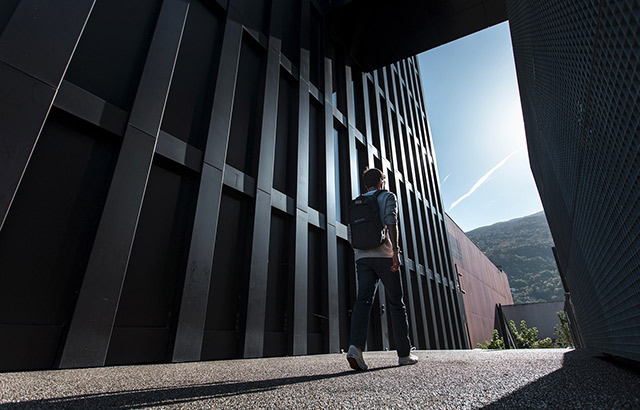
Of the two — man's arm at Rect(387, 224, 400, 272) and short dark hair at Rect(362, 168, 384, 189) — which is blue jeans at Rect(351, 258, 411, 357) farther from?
short dark hair at Rect(362, 168, 384, 189)

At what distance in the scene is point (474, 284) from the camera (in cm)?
2078

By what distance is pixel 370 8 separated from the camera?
8500 millimetres

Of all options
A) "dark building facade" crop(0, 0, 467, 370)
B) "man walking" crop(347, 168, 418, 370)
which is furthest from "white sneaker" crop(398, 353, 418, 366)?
"dark building facade" crop(0, 0, 467, 370)

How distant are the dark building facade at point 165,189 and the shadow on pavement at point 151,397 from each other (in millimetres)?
1498

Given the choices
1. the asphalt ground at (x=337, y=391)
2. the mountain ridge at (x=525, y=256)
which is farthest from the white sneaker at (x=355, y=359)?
the mountain ridge at (x=525, y=256)

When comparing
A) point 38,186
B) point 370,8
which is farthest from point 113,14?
point 370,8

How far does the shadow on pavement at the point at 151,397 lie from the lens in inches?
47.6

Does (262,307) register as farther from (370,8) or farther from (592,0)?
(370,8)

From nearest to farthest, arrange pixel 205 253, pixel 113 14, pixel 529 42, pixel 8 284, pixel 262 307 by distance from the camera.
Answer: pixel 529 42 < pixel 8 284 < pixel 113 14 < pixel 205 253 < pixel 262 307

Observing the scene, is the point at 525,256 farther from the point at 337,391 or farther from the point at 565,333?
the point at 337,391

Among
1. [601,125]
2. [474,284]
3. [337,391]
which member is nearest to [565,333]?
[474,284]

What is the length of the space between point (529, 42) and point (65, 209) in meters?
3.99

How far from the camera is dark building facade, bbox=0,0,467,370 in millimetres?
2533

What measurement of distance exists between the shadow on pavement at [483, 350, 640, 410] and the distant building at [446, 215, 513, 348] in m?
15.9
